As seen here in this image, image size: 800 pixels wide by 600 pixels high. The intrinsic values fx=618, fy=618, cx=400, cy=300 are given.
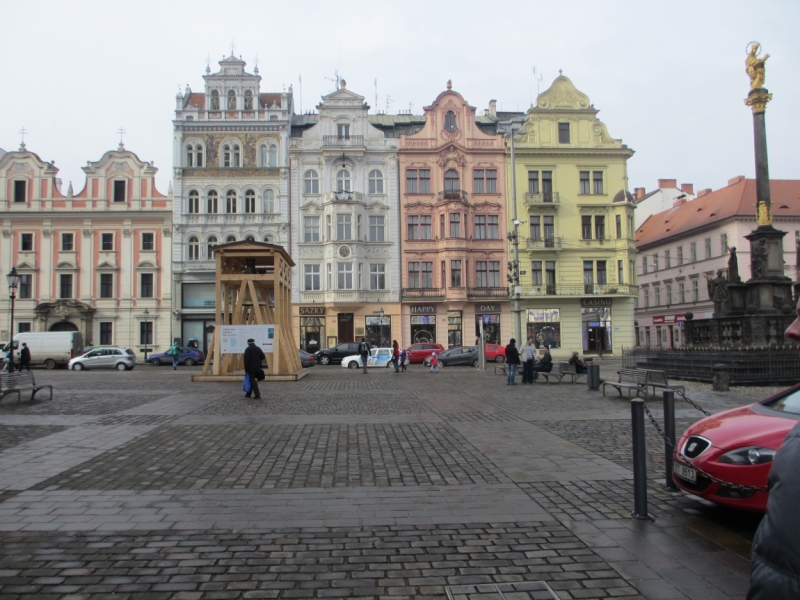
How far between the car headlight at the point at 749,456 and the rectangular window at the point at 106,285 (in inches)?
1975

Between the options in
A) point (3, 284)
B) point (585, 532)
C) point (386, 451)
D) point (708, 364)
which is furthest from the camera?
point (3, 284)

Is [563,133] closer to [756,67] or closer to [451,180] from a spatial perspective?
[451,180]

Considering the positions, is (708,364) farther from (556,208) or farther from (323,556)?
(556,208)

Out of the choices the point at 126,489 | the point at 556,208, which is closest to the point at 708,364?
the point at 126,489

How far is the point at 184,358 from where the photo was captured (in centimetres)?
4238

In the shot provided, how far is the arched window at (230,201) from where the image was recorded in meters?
48.5

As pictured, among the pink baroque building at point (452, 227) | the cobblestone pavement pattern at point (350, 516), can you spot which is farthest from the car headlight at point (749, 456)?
the pink baroque building at point (452, 227)

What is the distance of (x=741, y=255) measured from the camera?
54.6m

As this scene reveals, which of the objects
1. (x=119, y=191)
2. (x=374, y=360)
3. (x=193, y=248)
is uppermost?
(x=119, y=191)

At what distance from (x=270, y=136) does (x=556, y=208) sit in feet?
76.7

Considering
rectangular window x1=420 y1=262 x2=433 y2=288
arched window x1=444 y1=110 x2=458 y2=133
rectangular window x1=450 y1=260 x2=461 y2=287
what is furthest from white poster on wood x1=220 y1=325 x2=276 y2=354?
arched window x1=444 y1=110 x2=458 y2=133

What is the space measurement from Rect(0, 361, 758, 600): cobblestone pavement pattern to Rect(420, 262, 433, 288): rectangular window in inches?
1464

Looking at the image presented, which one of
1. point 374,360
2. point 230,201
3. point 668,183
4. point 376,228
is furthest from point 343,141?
point 668,183

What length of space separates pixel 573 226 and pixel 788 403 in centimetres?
4507
